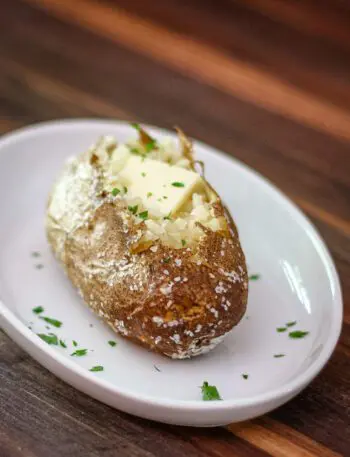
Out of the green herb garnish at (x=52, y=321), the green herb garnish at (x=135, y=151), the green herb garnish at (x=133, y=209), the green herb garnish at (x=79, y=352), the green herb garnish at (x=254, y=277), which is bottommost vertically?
the green herb garnish at (x=52, y=321)

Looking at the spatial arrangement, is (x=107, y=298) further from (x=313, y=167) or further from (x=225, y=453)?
A: (x=313, y=167)

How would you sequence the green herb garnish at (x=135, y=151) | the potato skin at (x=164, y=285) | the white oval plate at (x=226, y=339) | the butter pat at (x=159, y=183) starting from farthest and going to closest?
the green herb garnish at (x=135, y=151) → the butter pat at (x=159, y=183) → the potato skin at (x=164, y=285) → the white oval plate at (x=226, y=339)

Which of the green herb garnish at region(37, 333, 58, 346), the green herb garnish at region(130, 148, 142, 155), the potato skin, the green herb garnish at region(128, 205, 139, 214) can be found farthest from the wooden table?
the green herb garnish at region(130, 148, 142, 155)

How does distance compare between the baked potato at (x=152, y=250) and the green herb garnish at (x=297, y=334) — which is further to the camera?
the green herb garnish at (x=297, y=334)

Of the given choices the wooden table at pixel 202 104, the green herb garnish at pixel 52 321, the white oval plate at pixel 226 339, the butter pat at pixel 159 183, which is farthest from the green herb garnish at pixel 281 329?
the green herb garnish at pixel 52 321

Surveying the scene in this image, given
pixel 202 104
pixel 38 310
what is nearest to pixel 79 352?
pixel 38 310

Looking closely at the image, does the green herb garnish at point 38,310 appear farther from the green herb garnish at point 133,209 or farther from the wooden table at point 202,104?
the green herb garnish at point 133,209

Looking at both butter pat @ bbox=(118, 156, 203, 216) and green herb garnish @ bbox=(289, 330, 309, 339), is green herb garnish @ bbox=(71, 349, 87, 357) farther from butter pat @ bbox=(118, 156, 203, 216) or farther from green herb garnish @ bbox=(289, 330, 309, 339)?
green herb garnish @ bbox=(289, 330, 309, 339)

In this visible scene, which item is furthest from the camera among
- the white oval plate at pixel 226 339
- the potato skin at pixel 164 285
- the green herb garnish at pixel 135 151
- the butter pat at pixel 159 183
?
the green herb garnish at pixel 135 151

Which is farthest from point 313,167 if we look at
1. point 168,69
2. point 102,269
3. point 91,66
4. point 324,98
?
point 102,269
